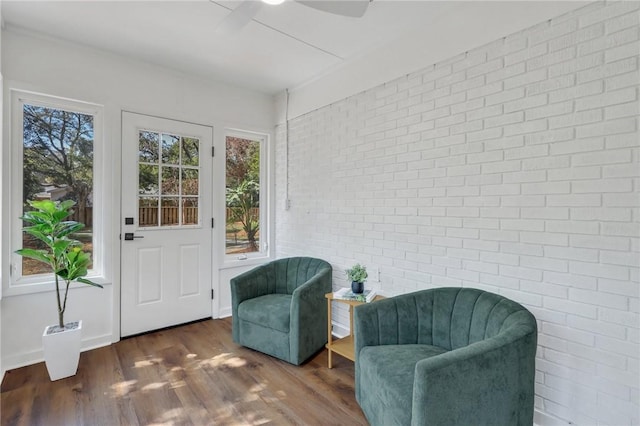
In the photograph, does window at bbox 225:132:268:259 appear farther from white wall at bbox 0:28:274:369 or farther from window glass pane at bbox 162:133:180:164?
window glass pane at bbox 162:133:180:164

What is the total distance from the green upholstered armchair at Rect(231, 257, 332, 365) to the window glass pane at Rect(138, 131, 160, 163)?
150cm

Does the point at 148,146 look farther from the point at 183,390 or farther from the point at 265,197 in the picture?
the point at 183,390

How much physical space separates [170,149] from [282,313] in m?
2.03

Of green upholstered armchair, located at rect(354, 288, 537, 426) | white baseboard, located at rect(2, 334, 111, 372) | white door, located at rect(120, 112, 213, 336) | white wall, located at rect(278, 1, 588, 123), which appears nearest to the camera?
green upholstered armchair, located at rect(354, 288, 537, 426)

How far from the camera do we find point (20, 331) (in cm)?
243

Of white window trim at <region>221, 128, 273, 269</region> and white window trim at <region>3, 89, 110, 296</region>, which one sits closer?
white window trim at <region>3, 89, 110, 296</region>

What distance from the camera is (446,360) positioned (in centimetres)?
129

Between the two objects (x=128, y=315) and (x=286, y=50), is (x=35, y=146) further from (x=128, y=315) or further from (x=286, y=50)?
(x=286, y=50)

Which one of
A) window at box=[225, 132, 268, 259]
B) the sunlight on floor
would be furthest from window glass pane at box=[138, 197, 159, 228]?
the sunlight on floor

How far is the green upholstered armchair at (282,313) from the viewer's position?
8.07 feet

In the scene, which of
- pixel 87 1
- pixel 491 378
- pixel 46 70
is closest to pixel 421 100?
pixel 491 378

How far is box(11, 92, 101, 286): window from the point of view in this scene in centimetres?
245

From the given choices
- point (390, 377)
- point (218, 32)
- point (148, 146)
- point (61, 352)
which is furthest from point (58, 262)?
point (390, 377)

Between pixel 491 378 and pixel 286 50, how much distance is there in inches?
109
